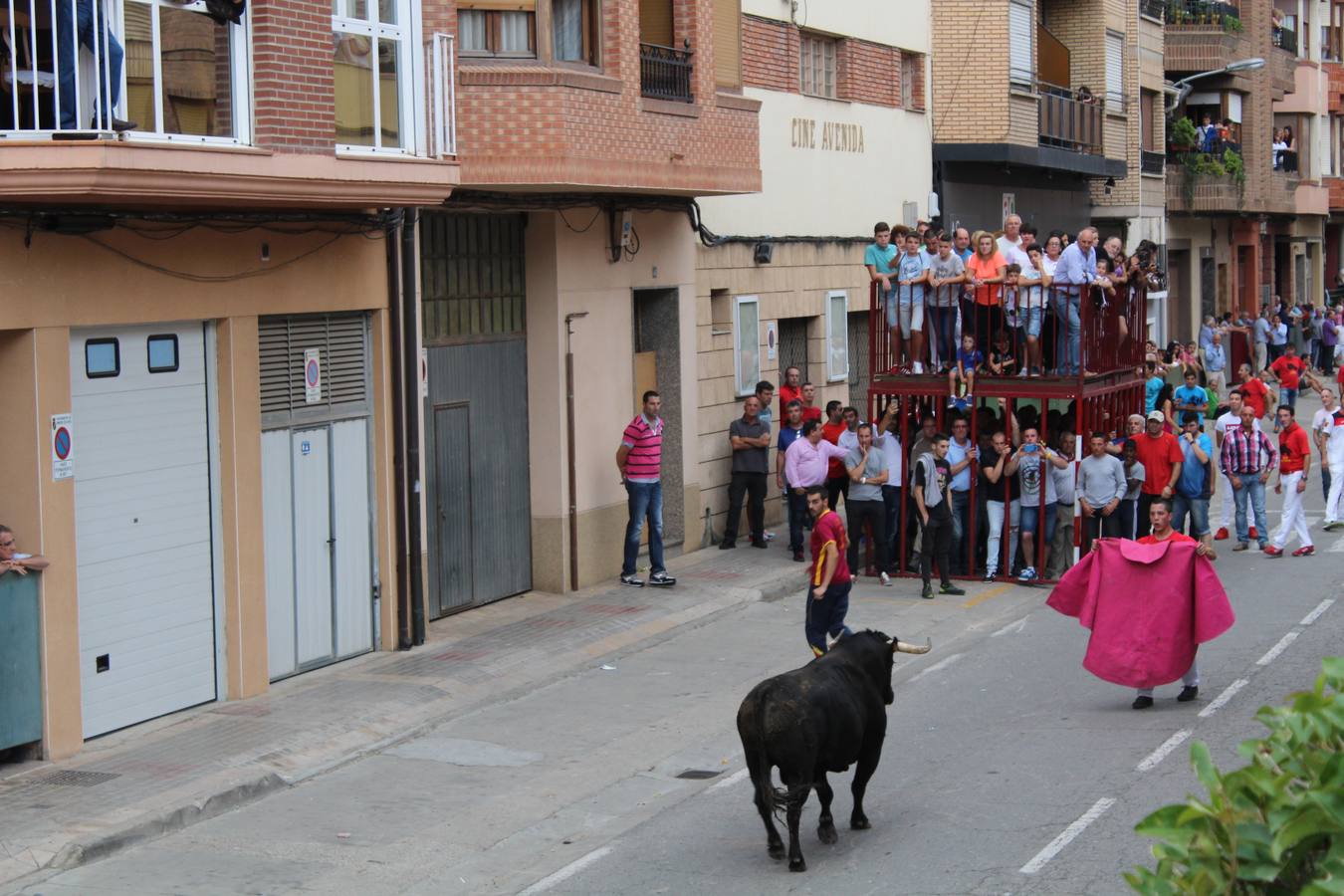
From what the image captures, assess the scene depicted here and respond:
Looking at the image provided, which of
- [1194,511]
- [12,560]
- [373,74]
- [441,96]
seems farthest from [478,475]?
[1194,511]

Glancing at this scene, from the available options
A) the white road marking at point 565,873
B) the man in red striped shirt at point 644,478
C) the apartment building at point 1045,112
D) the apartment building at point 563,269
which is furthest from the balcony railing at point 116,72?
the apartment building at point 1045,112

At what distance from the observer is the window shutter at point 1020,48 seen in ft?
90.7

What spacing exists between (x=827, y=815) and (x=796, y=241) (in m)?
13.8

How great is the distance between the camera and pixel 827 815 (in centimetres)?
962

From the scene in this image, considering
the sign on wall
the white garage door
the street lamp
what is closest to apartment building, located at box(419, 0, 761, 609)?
the white garage door

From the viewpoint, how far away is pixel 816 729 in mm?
9078

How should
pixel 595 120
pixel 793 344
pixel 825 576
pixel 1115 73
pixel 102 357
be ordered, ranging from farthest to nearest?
pixel 1115 73 → pixel 793 344 → pixel 595 120 → pixel 825 576 → pixel 102 357

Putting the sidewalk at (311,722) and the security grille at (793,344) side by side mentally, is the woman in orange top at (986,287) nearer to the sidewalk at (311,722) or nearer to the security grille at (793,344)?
the sidewalk at (311,722)

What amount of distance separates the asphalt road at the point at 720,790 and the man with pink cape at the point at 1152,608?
0.33 m

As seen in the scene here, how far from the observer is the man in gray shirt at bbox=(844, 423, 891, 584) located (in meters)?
18.3

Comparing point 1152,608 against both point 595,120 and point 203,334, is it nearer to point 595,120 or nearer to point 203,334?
point 595,120

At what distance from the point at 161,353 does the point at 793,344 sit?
470 inches

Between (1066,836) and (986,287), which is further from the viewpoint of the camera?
(986,287)

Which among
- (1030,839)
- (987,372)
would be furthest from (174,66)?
(987,372)
